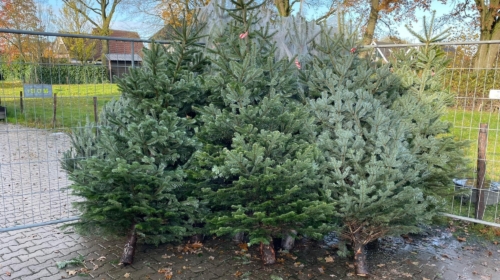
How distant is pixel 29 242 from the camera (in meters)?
4.05

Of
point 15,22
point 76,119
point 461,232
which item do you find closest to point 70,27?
point 15,22

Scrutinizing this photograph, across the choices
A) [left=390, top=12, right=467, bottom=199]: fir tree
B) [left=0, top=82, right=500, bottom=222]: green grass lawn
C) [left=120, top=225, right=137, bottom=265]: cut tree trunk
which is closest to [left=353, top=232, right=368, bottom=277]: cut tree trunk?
[left=390, top=12, right=467, bottom=199]: fir tree

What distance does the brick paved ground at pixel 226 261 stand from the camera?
344cm

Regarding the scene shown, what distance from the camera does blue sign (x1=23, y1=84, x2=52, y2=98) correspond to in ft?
12.8

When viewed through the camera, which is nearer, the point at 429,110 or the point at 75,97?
the point at 429,110

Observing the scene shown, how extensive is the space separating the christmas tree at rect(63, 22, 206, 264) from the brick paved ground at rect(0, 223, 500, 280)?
12.0 inches

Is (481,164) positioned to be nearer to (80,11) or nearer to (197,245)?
(197,245)

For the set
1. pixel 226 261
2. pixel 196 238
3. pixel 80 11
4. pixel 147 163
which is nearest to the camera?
pixel 147 163

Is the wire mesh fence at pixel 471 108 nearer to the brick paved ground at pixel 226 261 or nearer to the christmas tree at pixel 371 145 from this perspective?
the christmas tree at pixel 371 145

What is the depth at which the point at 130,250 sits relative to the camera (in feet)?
11.7

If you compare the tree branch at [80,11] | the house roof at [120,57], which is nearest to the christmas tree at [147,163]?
the house roof at [120,57]

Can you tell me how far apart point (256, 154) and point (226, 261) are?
1291 mm

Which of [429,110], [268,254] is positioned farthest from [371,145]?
[268,254]

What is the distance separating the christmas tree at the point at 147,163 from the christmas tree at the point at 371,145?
4.31ft
